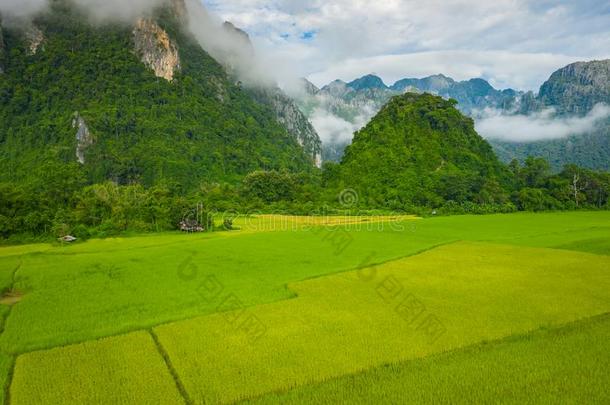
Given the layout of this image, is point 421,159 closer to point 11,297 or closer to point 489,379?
point 11,297

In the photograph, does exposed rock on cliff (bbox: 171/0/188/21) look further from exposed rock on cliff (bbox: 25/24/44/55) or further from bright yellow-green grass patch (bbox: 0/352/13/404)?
bright yellow-green grass patch (bbox: 0/352/13/404)

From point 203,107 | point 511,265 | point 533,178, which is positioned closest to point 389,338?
point 511,265

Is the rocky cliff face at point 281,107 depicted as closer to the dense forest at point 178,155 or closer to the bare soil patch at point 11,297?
the dense forest at point 178,155

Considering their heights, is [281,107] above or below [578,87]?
below

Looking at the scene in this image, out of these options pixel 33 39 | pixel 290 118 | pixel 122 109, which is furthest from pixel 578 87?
pixel 33 39

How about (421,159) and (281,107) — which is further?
(281,107)

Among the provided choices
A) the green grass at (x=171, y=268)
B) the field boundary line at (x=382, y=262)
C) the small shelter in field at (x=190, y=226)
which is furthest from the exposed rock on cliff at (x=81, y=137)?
the field boundary line at (x=382, y=262)
